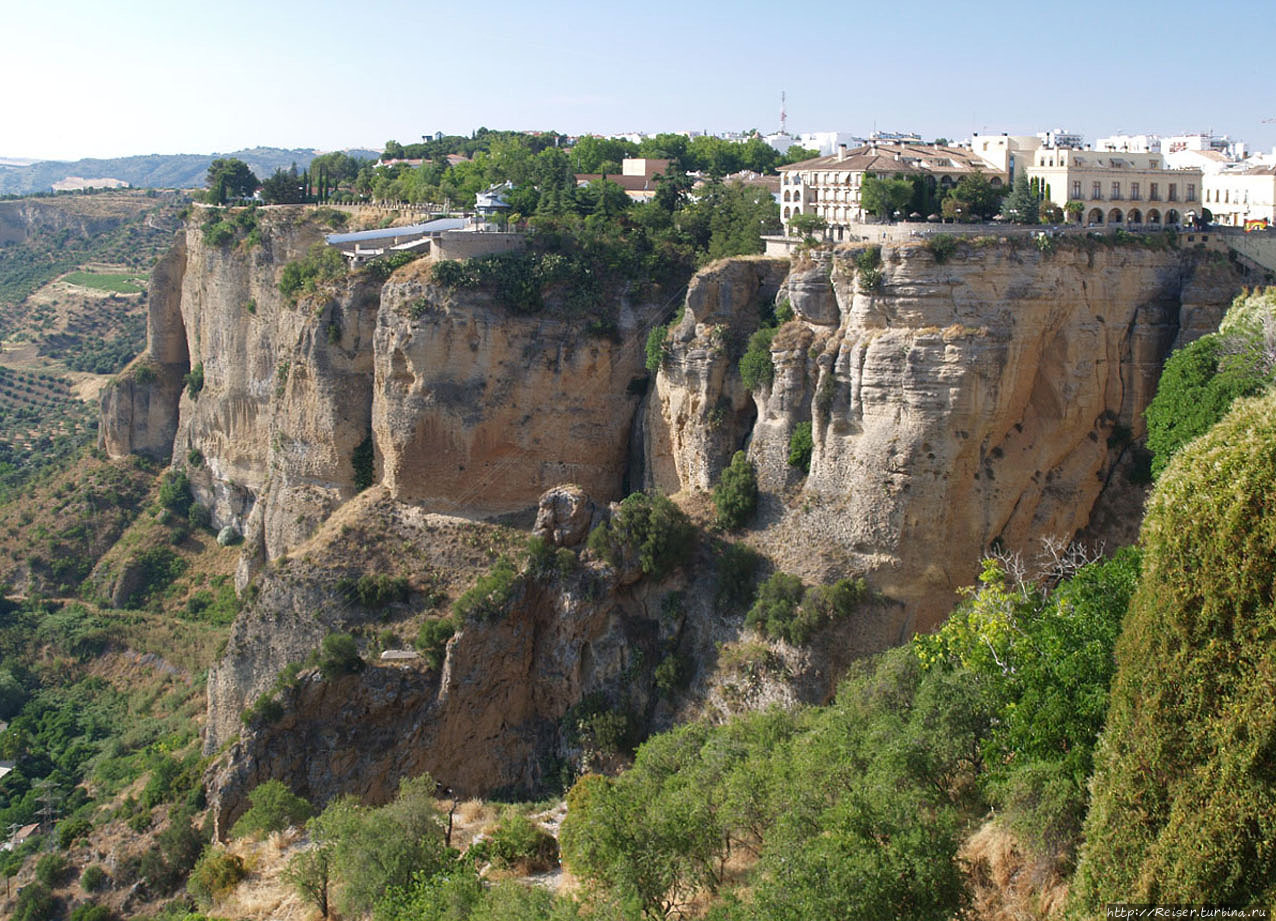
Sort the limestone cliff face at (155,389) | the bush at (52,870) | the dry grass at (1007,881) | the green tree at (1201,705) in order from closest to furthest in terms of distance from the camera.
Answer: the green tree at (1201,705), the dry grass at (1007,881), the bush at (52,870), the limestone cliff face at (155,389)

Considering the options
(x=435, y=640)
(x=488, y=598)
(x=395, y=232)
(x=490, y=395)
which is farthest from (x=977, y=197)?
(x=395, y=232)

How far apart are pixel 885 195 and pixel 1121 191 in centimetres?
611

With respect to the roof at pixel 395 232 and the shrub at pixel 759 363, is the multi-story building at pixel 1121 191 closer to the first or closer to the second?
the shrub at pixel 759 363

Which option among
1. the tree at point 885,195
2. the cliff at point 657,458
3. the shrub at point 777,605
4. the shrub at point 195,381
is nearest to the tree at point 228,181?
the shrub at point 195,381

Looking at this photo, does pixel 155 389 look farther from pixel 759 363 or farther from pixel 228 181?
pixel 759 363

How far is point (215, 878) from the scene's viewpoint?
23.8m

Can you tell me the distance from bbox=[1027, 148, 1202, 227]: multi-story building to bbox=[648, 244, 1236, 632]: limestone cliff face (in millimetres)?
3271

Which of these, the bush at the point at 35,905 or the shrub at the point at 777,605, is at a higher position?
the shrub at the point at 777,605

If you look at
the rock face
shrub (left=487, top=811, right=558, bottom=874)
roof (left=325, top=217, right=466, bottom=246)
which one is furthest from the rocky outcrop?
shrub (left=487, top=811, right=558, bottom=874)

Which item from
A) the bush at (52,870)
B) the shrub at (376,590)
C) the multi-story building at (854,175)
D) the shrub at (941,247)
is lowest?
the bush at (52,870)

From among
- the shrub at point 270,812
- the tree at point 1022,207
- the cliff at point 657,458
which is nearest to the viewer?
the shrub at point 270,812

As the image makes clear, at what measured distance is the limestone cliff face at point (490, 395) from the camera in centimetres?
3391

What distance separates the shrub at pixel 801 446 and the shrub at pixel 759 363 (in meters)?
1.42

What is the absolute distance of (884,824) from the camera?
49.7ft
